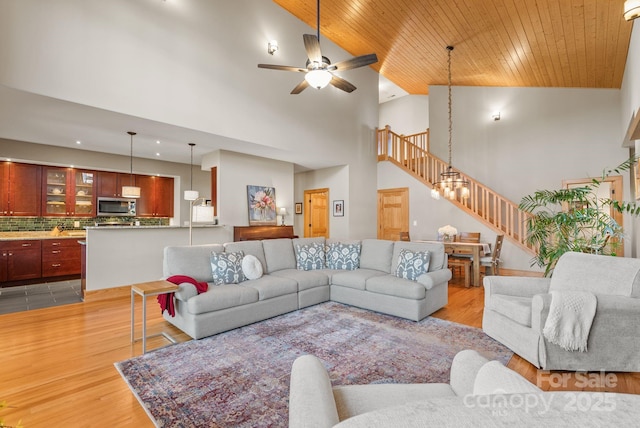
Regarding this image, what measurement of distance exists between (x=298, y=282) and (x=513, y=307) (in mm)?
2416


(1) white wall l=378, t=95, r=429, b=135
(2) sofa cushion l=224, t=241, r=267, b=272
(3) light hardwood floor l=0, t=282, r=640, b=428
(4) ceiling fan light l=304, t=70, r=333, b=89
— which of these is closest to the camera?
(3) light hardwood floor l=0, t=282, r=640, b=428

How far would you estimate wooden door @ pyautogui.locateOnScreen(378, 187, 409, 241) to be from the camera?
26.7ft

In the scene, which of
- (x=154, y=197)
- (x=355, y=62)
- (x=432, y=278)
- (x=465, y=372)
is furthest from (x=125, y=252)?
(x=465, y=372)

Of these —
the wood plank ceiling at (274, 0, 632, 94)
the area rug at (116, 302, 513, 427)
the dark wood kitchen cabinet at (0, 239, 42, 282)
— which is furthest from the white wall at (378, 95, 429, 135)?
the dark wood kitchen cabinet at (0, 239, 42, 282)

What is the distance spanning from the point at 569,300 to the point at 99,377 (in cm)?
379

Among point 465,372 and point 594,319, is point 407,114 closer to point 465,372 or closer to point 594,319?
point 594,319

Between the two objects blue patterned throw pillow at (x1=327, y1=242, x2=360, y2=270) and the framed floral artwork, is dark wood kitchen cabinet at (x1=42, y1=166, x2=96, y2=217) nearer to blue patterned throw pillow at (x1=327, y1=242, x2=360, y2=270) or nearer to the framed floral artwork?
the framed floral artwork

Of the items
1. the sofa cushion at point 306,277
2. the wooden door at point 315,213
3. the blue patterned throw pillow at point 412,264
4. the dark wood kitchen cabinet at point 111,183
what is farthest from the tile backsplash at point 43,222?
the blue patterned throw pillow at point 412,264

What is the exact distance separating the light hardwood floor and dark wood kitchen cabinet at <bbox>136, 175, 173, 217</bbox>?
3741mm

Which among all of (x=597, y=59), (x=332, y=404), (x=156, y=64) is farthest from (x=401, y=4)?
(x=332, y=404)

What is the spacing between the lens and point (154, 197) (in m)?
7.94

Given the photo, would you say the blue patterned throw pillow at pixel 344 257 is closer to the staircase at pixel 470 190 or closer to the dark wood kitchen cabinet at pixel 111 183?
the staircase at pixel 470 190

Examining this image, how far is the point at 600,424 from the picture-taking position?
15.9 inches

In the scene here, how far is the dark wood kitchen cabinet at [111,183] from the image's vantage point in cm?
707
